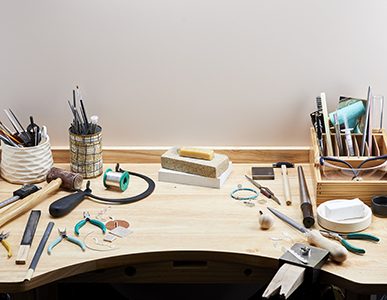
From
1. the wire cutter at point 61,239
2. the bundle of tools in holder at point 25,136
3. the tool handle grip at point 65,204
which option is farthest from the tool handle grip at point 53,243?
the bundle of tools in holder at point 25,136

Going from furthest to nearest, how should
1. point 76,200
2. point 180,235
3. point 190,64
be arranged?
point 190,64 < point 76,200 < point 180,235

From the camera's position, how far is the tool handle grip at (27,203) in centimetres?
107

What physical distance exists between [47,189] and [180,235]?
413 mm

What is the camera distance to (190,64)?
1.37m

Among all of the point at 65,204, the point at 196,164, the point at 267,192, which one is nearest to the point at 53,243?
the point at 65,204

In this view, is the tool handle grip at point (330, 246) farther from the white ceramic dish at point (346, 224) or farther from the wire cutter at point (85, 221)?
the wire cutter at point (85, 221)

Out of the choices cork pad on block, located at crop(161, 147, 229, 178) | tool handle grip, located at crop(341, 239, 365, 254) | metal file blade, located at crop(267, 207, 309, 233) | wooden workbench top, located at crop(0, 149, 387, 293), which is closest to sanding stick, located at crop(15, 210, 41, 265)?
wooden workbench top, located at crop(0, 149, 387, 293)

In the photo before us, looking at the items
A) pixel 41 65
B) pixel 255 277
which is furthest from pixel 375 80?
pixel 41 65

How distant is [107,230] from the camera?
1.05 metres

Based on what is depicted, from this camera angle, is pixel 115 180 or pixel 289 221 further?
pixel 115 180

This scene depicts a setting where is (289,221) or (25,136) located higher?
(25,136)

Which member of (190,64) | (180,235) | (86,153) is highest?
(190,64)

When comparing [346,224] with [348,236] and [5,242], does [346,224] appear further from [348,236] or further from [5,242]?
[5,242]

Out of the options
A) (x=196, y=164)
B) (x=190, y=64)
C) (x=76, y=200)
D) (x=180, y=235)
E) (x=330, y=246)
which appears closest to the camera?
(x=330, y=246)
